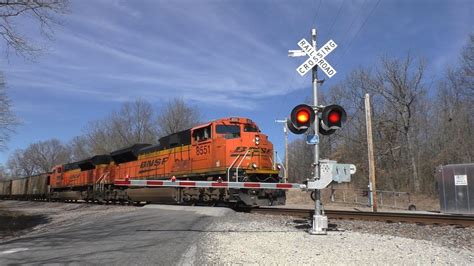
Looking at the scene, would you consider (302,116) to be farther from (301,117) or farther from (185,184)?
(185,184)

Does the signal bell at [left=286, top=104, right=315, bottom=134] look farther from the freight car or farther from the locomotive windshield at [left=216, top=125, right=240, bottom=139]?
the freight car

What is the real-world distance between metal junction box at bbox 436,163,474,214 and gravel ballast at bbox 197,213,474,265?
11.1m

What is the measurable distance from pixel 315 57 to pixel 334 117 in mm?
1617

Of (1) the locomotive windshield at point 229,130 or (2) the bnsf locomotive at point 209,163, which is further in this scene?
(1) the locomotive windshield at point 229,130

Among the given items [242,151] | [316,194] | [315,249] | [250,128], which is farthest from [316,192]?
[250,128]

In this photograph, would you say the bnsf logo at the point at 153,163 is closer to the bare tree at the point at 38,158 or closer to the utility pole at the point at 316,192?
the utility pole at the point at 316,192

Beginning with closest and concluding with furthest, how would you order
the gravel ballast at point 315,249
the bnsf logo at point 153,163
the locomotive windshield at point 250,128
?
the gravel ballast at point 315,249 → the locomotive windshield at point 250,128 → the bnsf logo at point 153,163

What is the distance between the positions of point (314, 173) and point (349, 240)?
195 cm

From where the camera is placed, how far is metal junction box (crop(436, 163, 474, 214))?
749 inches

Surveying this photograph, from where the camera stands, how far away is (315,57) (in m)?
10.3

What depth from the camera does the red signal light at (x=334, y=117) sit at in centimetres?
977

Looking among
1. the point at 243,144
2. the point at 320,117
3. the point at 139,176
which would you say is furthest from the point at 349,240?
the point at 139,176

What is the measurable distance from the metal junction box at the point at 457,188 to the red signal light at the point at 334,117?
1249cm

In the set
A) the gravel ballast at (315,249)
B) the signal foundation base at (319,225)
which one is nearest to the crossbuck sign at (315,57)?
the signal foundation base at (319,225)
